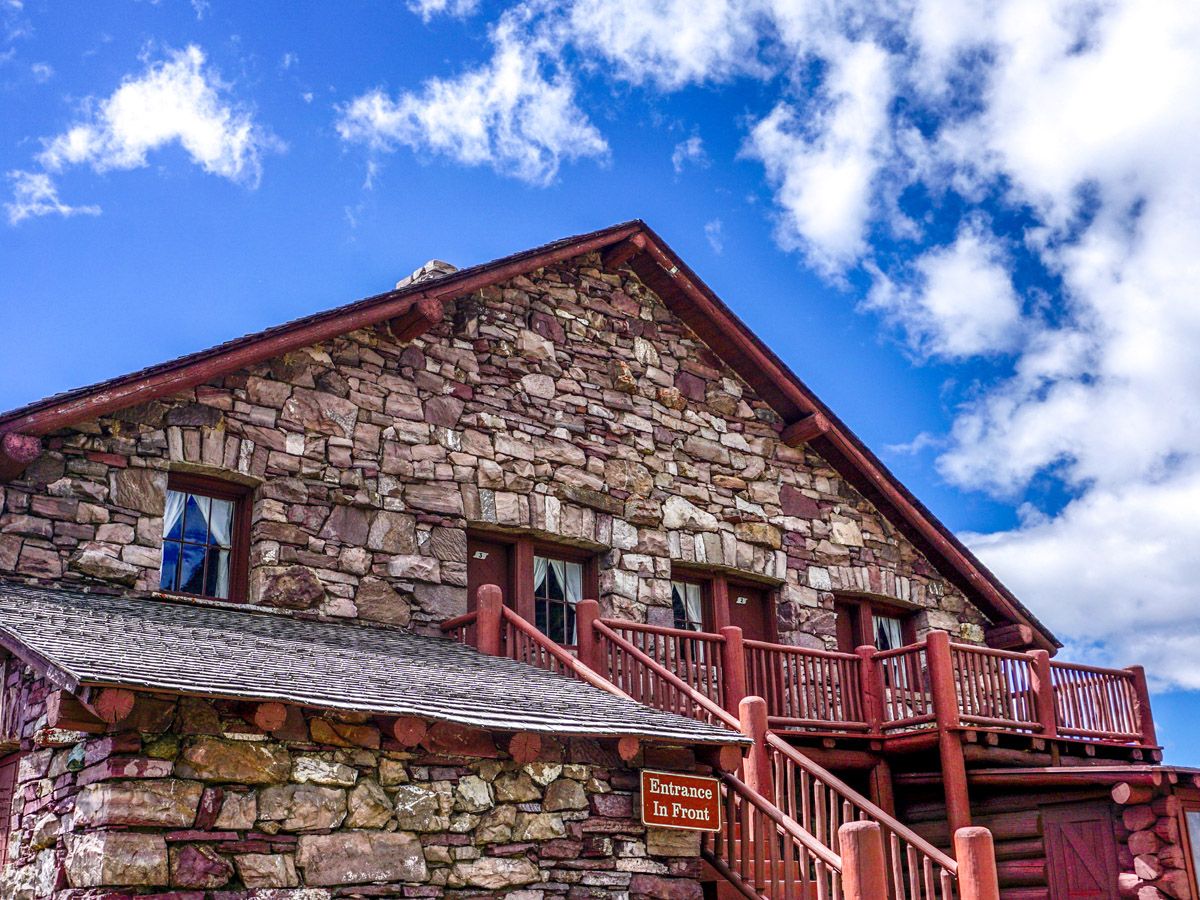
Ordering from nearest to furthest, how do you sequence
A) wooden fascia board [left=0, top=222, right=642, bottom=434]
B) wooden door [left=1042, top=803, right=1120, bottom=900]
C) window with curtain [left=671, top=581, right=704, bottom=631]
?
wooden fascia board [left=0, top=222, right=642, bottom=434]
wooden door [left=1042, top=803, right=1120, bottom=900]
window with curtain [left=671, top=581, right=704, bottom=631]

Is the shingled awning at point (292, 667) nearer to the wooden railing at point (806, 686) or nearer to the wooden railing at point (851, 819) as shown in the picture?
the wooden railing at point (851, 819)

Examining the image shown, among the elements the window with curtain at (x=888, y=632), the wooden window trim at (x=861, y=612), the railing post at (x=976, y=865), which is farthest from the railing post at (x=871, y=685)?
the railing post at (x=976, y=865)

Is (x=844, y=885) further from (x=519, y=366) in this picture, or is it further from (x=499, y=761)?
(x=519, y=366)

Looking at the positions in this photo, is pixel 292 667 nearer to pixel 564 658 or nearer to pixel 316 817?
pixel 316 817

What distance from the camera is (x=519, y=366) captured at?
14578mm

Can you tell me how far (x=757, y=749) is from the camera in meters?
10.3

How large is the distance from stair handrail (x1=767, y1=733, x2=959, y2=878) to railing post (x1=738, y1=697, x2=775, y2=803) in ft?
0.31

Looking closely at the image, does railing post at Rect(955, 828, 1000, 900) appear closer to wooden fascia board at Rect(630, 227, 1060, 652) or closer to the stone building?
the stone building

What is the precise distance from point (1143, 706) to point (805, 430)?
16.8 ft

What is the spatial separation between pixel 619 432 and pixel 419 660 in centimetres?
524

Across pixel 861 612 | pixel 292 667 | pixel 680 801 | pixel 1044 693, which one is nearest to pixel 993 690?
pixel 1044 693

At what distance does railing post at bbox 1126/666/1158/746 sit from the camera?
14.3 m

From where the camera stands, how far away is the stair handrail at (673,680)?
34.7ft

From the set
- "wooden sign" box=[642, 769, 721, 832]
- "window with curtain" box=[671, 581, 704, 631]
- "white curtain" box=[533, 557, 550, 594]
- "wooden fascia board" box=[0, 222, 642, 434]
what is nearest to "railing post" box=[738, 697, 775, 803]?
"wooden sign" box=[642, 769, 721, 832]
